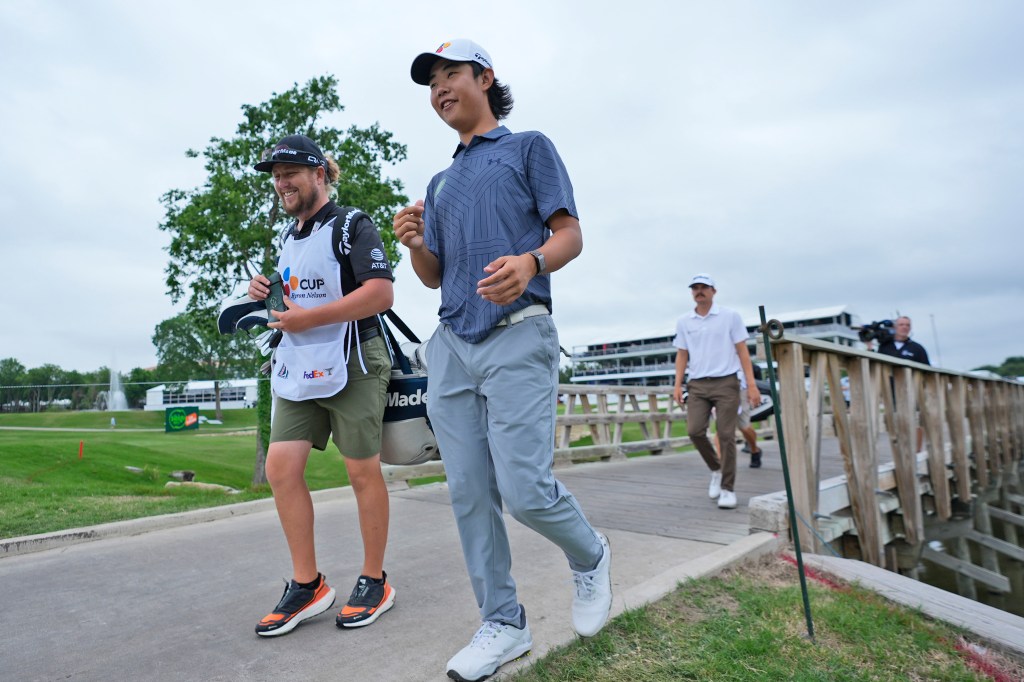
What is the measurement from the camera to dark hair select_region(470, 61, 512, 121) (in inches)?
100

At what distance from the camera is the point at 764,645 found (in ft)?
8.09

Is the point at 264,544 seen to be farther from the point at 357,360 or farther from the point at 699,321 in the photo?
the point at 699,321

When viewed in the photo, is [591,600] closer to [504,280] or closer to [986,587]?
[504,280]

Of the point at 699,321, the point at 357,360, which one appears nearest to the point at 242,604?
the point at 357,360

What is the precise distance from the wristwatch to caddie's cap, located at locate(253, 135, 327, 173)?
1306 millimetres

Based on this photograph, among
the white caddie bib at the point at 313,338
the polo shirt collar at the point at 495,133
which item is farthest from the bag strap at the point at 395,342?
the polo shirt collar at the point at 495,133

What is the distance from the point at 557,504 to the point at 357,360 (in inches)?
44.6

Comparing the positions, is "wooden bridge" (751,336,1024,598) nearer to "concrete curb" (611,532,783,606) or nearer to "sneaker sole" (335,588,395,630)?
"concrete curb" (611,532,783,606)

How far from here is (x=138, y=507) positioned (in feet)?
17.6

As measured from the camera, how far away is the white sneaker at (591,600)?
2305 mm

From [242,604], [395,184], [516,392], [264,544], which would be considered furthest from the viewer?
[395,184]

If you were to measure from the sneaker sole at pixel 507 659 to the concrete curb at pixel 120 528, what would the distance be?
3.34 metres

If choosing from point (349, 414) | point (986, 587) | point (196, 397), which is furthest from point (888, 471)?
point (196, 397)

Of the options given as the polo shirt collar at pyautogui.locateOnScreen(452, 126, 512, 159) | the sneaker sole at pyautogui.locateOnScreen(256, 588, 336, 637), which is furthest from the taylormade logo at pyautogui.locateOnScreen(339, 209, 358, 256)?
the sneaker sole at pyautogui.locateOnScreen(256, 588, 336, 637)
